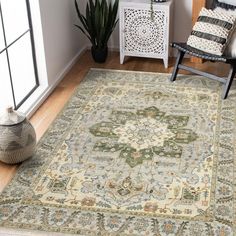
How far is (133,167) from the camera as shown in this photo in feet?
9.81

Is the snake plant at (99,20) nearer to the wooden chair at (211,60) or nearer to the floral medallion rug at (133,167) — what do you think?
the floral medallion rug at (133,167)

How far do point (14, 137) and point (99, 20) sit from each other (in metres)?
1.76

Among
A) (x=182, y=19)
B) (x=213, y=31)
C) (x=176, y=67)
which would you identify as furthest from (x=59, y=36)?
(x=213, y=31)

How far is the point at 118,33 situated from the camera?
4.80 meters

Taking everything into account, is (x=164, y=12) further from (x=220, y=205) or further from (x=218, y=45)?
(x=220, y=205)

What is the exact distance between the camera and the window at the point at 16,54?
3492mm

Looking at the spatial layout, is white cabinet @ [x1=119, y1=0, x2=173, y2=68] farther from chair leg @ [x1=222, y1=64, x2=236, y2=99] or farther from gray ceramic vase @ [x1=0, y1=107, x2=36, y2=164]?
Answer: gray ceramic vase @ [x1=0, y1=107, x2=36, y2=164]

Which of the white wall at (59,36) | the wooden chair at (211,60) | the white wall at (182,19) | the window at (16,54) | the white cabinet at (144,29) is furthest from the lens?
the white wall at (182,19)

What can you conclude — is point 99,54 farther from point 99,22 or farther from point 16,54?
point 16,54

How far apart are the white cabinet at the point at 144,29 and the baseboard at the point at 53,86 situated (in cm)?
48

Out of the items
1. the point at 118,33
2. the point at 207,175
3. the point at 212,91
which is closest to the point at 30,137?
the point at 207,175

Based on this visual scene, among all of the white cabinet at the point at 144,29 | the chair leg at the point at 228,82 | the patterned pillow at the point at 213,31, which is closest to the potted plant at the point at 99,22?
the white cabinet at the point at 144,29

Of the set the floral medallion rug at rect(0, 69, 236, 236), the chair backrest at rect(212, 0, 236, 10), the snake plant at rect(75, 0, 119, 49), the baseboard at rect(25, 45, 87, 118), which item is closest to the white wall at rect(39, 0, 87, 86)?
the baseboard at rect(25, 45, 87, 118)

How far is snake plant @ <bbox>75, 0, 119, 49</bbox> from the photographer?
426 centimetres
